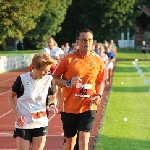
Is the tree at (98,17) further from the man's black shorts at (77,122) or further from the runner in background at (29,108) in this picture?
the runner in background at (29,108)

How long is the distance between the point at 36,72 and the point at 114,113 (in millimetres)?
10229

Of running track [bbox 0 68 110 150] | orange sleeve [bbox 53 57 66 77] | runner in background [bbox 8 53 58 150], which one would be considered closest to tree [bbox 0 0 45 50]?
running track [bbox 0 68 110 150]

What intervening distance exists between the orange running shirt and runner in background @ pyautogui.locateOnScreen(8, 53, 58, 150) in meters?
0.74

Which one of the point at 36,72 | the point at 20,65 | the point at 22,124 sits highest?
the point at 36,72

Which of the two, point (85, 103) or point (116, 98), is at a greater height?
point (85, 103)

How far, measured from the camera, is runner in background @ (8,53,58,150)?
310 inches

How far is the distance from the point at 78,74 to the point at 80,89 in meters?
0.21

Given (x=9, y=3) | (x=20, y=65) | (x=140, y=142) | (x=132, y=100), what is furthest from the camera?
(x=20, y=65)

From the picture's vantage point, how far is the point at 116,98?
22.8 metres

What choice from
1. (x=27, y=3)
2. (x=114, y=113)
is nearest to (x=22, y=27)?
(x=27, y=3)

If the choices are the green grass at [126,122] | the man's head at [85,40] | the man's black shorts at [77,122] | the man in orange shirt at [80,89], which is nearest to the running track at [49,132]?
the green grass at [126,122]

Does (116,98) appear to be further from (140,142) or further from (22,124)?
(22,124)

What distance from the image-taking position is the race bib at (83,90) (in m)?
8.61

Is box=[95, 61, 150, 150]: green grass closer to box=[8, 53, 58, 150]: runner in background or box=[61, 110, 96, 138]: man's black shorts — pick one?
box=[61, 110, 96, 138]: man's black shorts
